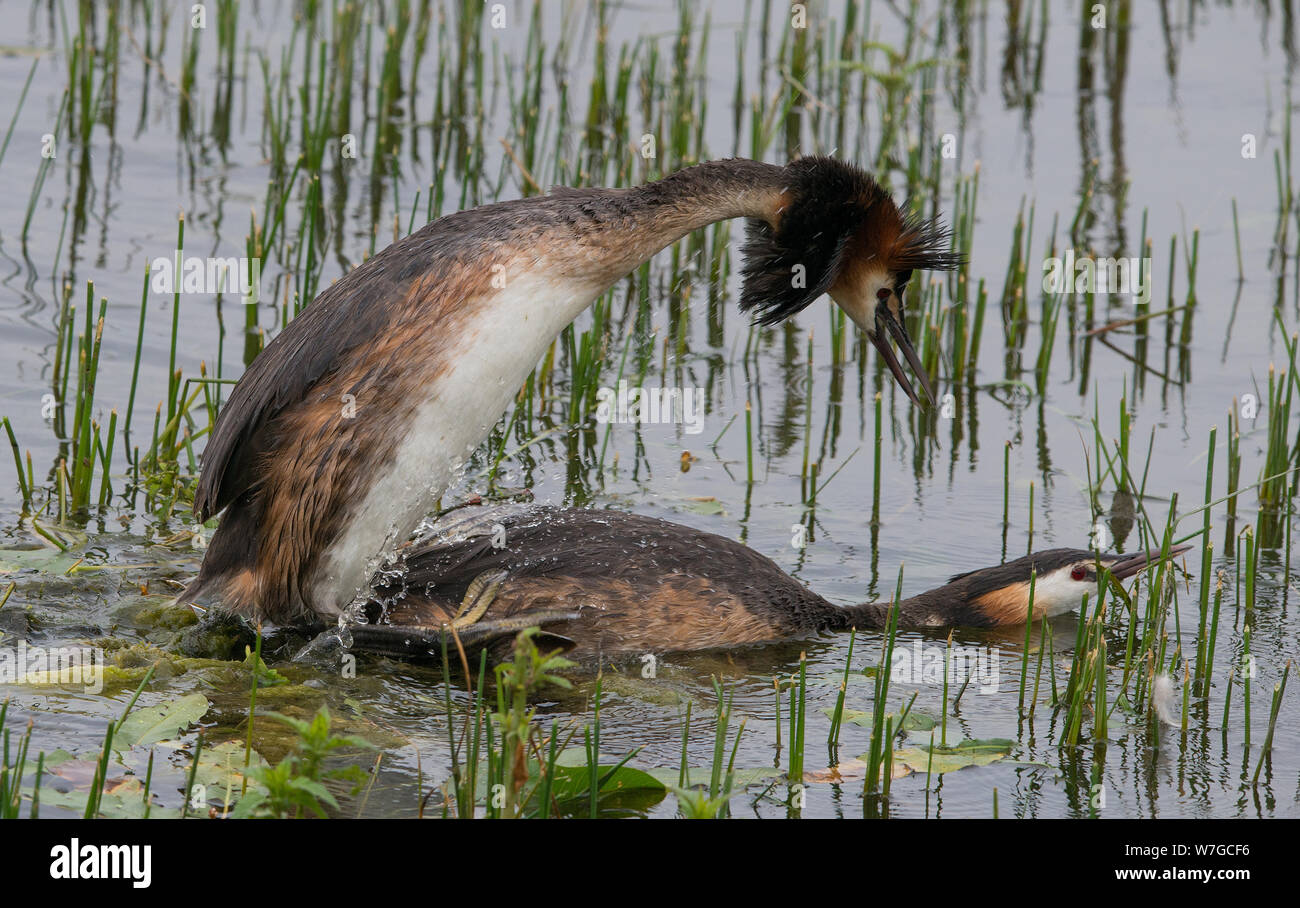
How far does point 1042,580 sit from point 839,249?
4.50 feet

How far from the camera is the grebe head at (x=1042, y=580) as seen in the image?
19.5 ft

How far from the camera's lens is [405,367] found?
16.9 feet

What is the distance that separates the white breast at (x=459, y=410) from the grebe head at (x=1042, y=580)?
175cm

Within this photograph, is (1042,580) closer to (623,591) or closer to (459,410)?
(623,591)

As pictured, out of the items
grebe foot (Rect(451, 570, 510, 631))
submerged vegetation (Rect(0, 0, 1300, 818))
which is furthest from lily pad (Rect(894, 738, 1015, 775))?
grebe foot (Rect(451, 570, 510, 631))

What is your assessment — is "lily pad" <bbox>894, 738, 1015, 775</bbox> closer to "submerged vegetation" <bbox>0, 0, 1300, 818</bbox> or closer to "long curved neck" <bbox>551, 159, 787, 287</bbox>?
→ "submerged vegetation" <bbox>0, 0, 1300, 818</bbox>

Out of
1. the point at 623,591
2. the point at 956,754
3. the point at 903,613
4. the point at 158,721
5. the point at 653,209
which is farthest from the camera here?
the point at 903,613

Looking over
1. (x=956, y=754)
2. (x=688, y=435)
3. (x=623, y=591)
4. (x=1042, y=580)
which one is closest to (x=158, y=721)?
(x=623, y=591)

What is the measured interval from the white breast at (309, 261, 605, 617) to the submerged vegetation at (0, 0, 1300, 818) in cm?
39

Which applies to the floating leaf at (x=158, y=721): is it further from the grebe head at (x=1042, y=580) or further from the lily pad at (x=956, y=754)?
the grebe head at (x=1042, y=580)

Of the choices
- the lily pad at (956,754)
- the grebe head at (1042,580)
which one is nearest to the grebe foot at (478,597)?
the lily pad at (956,754)
